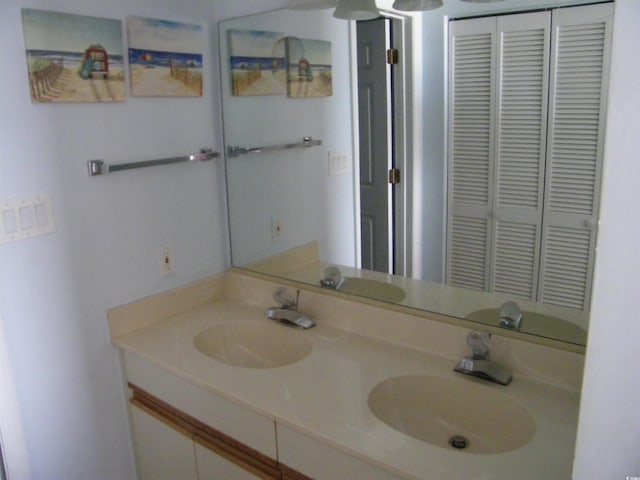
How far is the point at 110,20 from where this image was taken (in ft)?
5.31

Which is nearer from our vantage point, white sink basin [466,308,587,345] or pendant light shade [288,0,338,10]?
white sink basin [466,308,587,345]

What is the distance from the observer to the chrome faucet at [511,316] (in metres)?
1.45

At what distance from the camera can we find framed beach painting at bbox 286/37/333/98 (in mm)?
1805

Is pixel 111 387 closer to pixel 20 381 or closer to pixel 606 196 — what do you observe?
pixel 20 381

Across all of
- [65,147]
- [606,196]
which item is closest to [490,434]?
[606,196]

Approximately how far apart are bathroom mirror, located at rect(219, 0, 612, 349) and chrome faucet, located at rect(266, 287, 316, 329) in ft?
0.28

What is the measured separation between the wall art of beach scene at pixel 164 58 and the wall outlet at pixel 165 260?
52 cm

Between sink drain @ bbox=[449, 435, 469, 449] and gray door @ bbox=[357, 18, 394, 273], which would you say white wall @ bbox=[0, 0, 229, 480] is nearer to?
gray door @ bbox=[357, 18, 394, 273]

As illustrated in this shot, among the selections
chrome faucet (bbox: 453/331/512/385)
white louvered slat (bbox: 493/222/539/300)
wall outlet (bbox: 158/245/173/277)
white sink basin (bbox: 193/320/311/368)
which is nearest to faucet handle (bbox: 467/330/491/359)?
chrome faucet (bbox: 453/331/512/385)

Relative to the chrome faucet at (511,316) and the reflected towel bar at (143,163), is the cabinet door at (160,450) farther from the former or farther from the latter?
the chrome faucet at (511,316)

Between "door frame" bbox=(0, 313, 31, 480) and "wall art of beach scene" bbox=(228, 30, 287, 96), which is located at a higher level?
"wall art of beach scene" bbox=(228, 30, 287, 96)

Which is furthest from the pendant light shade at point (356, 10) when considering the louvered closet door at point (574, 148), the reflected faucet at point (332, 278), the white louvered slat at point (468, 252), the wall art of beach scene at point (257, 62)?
the reflected faucet at point (332, 278)

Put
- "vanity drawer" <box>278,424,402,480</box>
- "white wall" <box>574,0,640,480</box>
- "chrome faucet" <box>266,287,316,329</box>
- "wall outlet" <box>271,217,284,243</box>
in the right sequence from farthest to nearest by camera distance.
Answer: "wall outlet" <box>271,217,284,243</box> → "chrome faucet" <box>266,287,316,329</box> → "vanity drawer" <box>278,424,402,480</box> → "white wall" <box>574,0,640,480</box>

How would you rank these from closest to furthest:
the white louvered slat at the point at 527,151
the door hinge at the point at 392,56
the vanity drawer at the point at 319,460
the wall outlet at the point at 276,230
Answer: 1. the vanity drawer at the point at 319,460
2. the white louvered slat at the point at 527,151
3. the door hinge at the point at 392,56
4. the wall outlet at the point at 276,230
